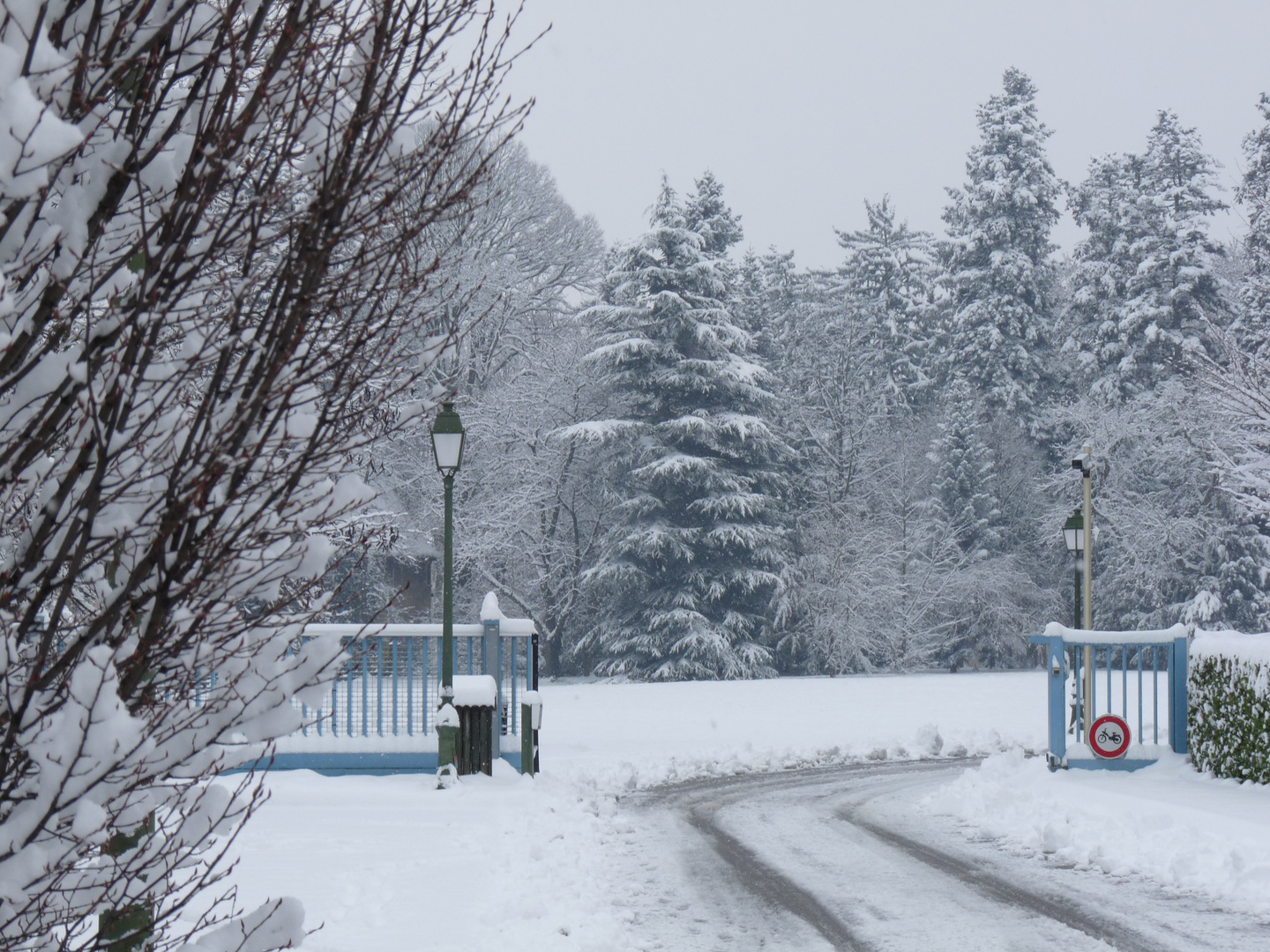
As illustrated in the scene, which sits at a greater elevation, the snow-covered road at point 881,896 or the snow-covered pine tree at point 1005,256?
the snow-covered pine tree at point 1005,256

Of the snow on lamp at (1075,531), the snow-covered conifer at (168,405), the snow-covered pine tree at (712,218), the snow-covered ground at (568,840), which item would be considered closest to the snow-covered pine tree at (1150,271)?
the snow-covered pine tree at (712,218)

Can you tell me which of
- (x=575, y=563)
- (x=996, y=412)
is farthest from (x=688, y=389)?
(x=996, y=412)

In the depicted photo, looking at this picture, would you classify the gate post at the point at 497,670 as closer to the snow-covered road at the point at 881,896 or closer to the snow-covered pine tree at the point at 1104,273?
the snow-covered road at the point at 881,896

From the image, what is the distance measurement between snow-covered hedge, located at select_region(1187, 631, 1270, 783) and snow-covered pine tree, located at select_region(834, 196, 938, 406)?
3872 cm

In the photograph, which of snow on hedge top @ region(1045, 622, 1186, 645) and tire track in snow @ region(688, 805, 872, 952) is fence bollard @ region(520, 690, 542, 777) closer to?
tire track in snow @ region(688, 805, 872, 952)

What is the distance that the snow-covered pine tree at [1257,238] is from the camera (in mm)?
34062

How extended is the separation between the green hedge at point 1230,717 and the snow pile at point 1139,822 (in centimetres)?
18

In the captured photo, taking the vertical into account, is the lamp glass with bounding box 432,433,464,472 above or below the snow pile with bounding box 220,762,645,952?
above

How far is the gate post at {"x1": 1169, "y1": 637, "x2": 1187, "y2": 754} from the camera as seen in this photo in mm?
12383

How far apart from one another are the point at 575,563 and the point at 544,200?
11.7m

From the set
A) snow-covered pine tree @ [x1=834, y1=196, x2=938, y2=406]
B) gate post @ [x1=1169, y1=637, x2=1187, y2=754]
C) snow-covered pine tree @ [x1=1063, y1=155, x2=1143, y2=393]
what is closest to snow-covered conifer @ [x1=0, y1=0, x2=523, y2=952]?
gate post @ [x1=1169, y1=637, x2=1187, y2=754]

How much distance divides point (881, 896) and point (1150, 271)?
39.4m

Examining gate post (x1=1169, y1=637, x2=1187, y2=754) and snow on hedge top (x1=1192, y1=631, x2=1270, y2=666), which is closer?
snow on hedge top (x1=1192, y1=631, x2=1270, y2=666)

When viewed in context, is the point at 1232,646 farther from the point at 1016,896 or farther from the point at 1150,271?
the point at 1150,271
